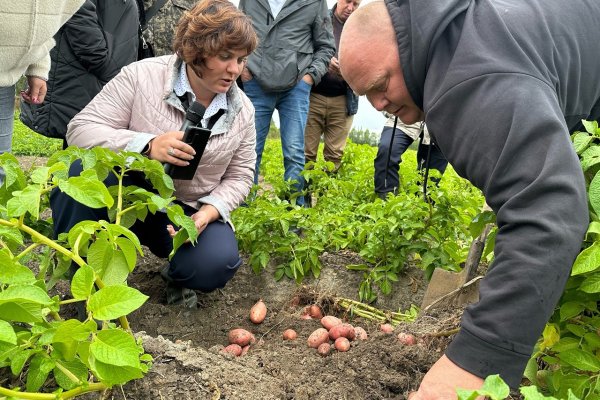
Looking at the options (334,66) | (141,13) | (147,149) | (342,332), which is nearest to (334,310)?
(342,332)

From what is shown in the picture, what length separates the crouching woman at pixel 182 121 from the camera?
245 centimetres

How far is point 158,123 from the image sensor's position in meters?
2.57

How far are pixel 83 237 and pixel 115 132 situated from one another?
3.67 ft

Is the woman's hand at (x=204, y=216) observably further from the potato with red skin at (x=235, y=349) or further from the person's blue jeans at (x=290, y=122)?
the person's blue jeans at (x=290, y=122)

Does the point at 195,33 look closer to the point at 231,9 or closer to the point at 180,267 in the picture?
the point at 231,9

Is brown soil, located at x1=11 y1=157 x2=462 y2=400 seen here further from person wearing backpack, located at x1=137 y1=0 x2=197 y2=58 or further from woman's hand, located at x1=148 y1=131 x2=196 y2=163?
person wearing backpack, located at x1=137 y1=0 x2=197 y2=58

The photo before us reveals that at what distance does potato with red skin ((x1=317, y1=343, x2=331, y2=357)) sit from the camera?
234cm

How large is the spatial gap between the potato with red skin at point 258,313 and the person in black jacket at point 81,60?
1.56 m

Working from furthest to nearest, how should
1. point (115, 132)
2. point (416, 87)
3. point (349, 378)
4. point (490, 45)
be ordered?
point (115, 132), point (349, 378), point (416, 87), point (490, 45)

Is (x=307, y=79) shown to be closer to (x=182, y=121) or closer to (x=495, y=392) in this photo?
(x=182, y=121)

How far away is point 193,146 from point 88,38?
131cm

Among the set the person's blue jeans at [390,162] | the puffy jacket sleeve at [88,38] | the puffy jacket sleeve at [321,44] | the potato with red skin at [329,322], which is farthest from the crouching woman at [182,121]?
the person's blue jeans at [390,162]

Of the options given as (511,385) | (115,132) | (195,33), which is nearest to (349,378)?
(511,385)

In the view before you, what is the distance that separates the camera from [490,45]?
137 centimetres
